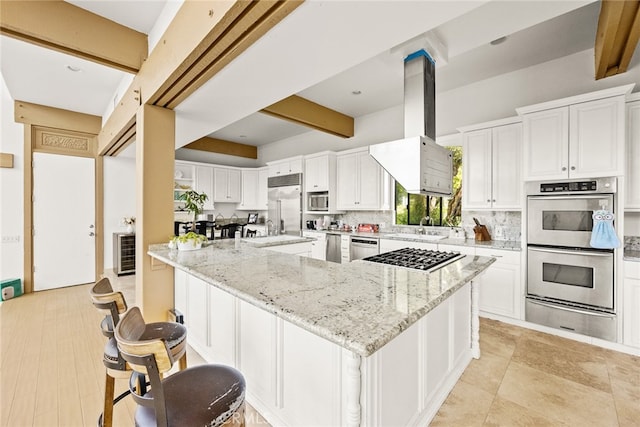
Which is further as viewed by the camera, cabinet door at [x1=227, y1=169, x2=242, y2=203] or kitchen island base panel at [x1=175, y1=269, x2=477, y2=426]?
cabinet door at [x1=227, y1=169, x2=242, y2=203]

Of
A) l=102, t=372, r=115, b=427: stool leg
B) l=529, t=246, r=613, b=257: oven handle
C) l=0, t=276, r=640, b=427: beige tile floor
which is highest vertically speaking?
l=529, t=246, r=613, b=257: oven handle

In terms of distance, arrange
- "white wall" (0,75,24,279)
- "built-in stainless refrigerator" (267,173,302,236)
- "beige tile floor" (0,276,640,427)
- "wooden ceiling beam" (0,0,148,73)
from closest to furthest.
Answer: "beige tile floor" (0,276,640,427) < "wooden ceiling beam" (0,0,148,73) < "white wall" (0,75,24,279) < "built-in stainless refrigerator" (267,173,302,236)

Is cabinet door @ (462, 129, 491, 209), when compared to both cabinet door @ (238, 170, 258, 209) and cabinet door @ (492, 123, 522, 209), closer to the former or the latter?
cabinet door @ (492, 123, 522, 209)

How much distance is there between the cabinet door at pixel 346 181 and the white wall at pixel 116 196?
4.13 meters

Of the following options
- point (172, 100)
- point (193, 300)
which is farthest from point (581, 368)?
point (172, 100)

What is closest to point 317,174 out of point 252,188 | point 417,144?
point 252,188

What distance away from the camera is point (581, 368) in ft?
7.34

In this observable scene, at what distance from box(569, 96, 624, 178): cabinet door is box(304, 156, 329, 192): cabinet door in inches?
134

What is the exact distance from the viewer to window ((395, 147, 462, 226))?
157 inches

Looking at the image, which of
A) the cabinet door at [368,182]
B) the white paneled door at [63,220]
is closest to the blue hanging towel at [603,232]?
the cabinet door at [368,182]

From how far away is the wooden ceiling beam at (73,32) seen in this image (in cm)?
186

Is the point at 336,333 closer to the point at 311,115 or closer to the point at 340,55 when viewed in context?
the point at 340,55

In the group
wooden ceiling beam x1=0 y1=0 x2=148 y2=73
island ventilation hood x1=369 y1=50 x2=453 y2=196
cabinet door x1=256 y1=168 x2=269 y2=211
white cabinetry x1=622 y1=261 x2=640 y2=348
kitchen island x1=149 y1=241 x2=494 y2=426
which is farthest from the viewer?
cabinet door x1=256 y1=168 x2=269 y2=211

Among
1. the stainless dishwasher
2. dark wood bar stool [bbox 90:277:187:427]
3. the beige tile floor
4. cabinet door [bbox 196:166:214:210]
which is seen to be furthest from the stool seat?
cabinet door [bbox 196:166:214:210]
